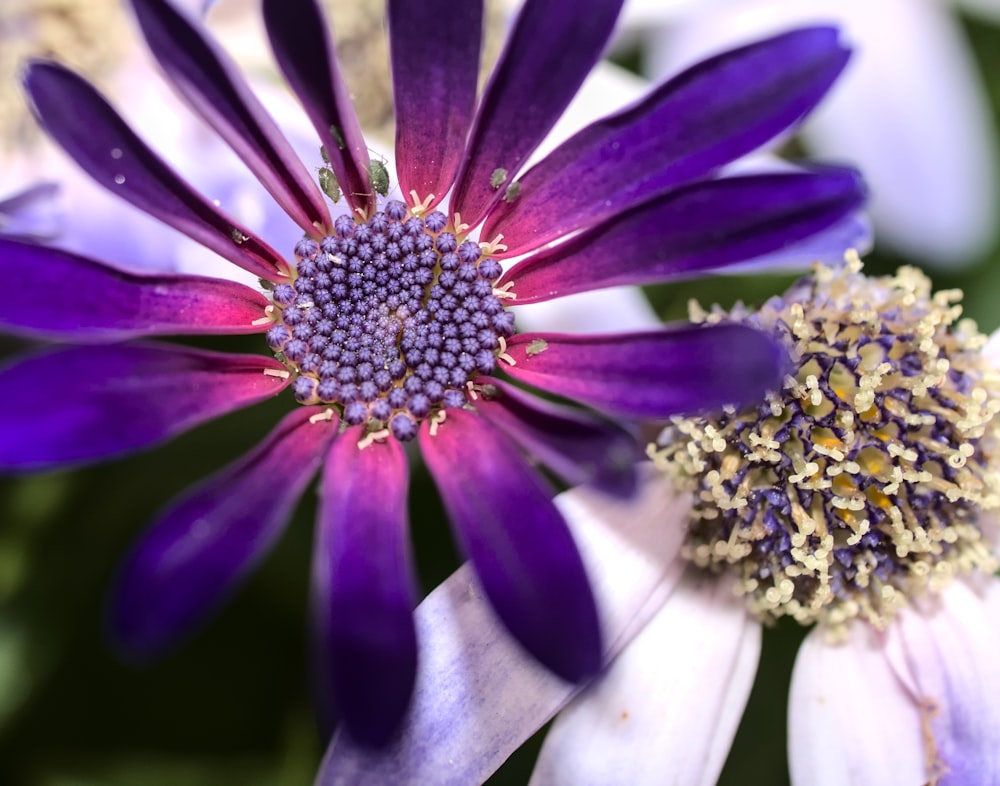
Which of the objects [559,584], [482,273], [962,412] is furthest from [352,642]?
[962,412]

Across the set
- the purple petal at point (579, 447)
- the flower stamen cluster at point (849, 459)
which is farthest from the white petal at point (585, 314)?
the purple petal at point (579, 447)

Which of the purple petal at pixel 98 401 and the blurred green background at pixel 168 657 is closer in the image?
the purple petal at pixel 98 401

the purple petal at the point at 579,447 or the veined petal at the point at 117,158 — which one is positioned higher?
the veined petal at the point at 117,158

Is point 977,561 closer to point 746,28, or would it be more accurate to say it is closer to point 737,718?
point 737,718

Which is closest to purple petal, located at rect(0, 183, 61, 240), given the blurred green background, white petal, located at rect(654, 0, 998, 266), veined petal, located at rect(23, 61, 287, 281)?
veined petal, located at rect(23, 61, 287, 281)

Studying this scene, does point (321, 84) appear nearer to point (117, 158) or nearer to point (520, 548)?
point (117, 158)

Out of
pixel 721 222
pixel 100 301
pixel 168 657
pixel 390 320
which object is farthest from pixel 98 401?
pixel 168 657

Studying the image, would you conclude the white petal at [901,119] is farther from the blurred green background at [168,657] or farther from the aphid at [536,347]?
the aphid at [536,347]
